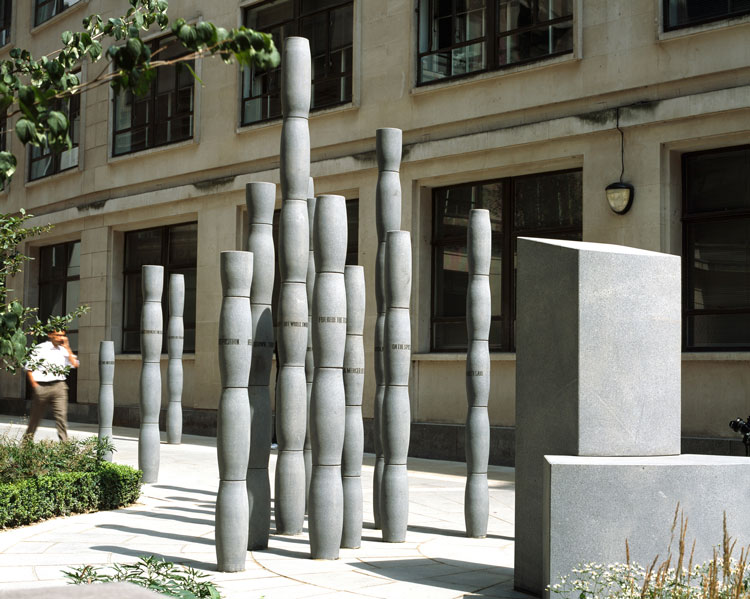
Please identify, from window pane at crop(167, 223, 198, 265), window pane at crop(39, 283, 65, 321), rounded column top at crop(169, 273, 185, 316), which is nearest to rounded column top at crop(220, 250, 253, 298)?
rounded column top at crop(169, 273, 185, 316)

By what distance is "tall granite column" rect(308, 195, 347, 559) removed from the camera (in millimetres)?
8242

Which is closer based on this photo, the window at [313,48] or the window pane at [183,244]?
the window at [313,48]

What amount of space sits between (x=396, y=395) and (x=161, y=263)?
51.2 ft

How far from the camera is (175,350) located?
1748 centimetres

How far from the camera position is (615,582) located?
5.64m

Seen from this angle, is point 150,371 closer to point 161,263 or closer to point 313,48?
point 313,48


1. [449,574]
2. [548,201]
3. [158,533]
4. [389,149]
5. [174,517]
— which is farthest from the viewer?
[548,201]

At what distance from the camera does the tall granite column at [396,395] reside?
9.16m

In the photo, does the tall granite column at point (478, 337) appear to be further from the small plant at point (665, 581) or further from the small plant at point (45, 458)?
the small plant at point (45, 458)

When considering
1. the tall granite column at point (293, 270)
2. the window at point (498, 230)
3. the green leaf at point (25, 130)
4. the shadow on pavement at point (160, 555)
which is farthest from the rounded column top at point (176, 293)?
the green leaf at point (25, 130)

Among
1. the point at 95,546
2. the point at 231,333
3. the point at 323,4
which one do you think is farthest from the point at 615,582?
the point at 323,4

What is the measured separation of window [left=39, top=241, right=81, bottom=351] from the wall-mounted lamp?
15.7 m

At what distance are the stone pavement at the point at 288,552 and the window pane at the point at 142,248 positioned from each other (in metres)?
12.1

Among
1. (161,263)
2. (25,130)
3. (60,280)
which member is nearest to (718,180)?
(25,130)
